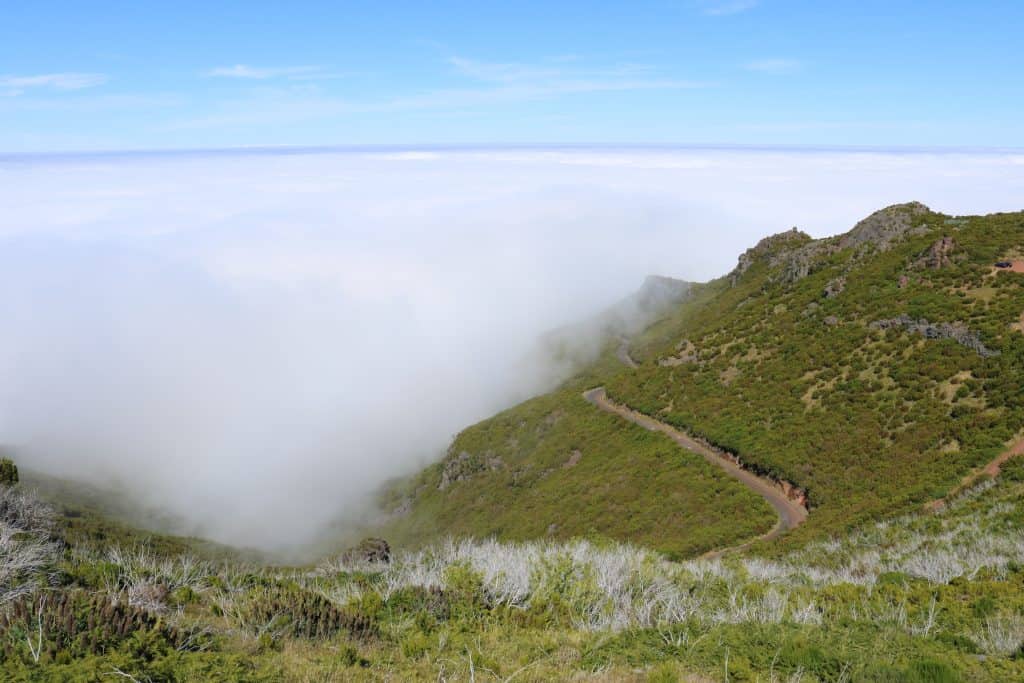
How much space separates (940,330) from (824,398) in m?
7.28

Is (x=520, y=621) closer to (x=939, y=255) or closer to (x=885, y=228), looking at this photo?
(x=939, y=255)

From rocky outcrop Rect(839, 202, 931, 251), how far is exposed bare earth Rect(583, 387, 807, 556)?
25268mm

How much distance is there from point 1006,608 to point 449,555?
11.1 m

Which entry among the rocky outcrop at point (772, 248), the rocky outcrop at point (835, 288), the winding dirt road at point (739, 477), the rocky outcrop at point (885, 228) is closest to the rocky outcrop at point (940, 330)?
the rocky outcrop at point (835, 288)

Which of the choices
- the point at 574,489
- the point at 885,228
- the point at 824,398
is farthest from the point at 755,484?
the point at 885,228

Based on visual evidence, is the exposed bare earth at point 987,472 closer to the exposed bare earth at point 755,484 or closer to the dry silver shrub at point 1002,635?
the exposed bare earth at point 755,484

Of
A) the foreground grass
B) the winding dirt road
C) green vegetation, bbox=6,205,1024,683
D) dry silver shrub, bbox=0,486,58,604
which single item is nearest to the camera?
the foreground grass

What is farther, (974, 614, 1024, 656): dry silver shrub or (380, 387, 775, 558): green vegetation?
(380, 387, 775, 558): green vegetation

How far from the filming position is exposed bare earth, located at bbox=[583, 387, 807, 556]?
28375 millimetres

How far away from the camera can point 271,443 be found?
170 m

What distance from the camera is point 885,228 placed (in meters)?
52.7

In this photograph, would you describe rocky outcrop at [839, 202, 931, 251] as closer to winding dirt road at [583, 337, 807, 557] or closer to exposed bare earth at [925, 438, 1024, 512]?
winding dirt road at [583, 337, 807, 557]

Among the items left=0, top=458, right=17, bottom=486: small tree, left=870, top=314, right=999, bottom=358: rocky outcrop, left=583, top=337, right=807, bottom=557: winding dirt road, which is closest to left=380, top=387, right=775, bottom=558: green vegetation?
left=583, top=337, right=807, bottom=557: winding dirt road

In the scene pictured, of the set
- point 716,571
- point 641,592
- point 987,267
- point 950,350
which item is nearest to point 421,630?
point 641,592
